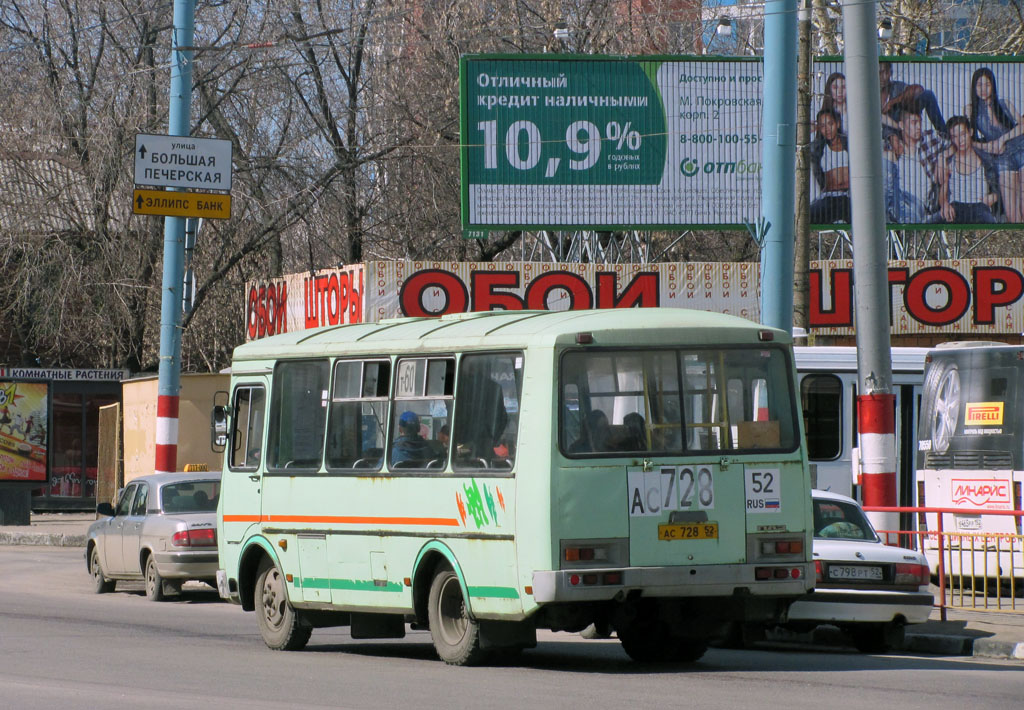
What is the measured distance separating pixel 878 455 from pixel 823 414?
686 cm

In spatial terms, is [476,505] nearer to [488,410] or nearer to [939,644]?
[488,410]

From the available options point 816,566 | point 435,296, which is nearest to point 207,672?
point 816,566

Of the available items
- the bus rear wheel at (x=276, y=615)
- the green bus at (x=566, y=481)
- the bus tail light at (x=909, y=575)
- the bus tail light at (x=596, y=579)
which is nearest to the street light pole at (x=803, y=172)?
the bus tail light at (x=909, y=575)

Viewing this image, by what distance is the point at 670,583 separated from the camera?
11.0 metres

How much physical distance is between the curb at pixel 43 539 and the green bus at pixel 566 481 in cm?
1633

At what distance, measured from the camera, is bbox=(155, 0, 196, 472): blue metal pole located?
71.0 ft

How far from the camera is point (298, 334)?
1377cm

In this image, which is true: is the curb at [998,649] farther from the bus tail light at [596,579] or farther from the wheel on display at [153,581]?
the wheel on display at [153,581]

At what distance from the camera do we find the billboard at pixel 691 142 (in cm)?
2966

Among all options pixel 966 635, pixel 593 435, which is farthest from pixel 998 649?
pixel 593 435

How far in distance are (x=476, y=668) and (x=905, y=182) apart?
70.0ft

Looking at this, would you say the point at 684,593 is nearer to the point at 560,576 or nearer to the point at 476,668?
the point at 560,576

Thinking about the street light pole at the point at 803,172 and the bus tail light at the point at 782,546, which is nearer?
the bus tail light at the point at 782,546

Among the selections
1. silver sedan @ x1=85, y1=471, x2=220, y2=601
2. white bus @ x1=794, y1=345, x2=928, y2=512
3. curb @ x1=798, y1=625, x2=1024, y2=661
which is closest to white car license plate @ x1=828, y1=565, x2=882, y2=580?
curb @ x1=798, y1=625, x2=1024, y2=661
